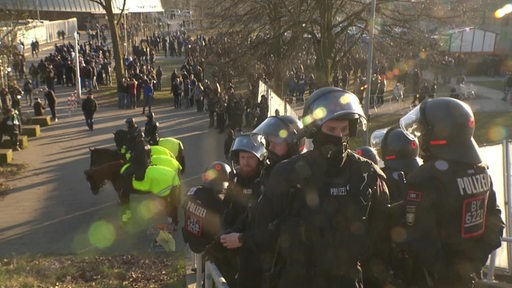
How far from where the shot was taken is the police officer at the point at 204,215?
4.63m

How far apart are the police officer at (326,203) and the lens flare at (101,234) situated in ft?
25.4

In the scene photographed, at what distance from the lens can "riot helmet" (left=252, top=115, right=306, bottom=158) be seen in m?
4.40

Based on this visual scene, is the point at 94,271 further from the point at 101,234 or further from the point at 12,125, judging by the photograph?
the point at 12,125

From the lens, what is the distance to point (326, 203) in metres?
2.97

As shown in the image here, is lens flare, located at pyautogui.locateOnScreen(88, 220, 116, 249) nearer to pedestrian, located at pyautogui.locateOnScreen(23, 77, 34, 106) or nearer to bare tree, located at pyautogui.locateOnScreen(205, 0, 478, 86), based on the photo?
bare tree, located at pyautogui.locateOnScreen(205, 0, 478, 86)

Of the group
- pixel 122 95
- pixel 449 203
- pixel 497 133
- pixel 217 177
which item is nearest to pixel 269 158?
pixel 217 177

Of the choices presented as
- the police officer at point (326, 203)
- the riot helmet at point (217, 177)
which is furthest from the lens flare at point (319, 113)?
the riot helmet at point (217, 177)

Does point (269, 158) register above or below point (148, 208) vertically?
above

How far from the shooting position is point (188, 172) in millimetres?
15195

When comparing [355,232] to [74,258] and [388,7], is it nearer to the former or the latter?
[74,258]

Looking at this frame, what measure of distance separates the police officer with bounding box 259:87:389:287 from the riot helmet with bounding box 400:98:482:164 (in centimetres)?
69

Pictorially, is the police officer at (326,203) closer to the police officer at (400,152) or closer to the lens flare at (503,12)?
the police officer at (400,152)

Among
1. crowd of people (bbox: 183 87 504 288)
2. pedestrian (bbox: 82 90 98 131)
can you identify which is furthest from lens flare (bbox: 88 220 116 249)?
pedestrian (bbox: 82 90 98 131)

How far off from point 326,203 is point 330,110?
519 millimetres
